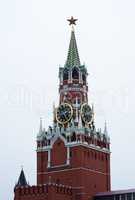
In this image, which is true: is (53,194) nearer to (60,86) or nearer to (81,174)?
(81,174)

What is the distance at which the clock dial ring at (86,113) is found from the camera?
350 feet

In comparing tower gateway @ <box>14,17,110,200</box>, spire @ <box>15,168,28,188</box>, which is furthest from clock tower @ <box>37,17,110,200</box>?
spire @ <box>15,168,28,188</box>

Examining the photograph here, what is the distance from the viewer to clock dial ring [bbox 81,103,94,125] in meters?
107

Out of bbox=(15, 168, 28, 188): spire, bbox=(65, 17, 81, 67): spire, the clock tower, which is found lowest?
bbox=(15, 168, 28, 188): spire

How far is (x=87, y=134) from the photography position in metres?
104

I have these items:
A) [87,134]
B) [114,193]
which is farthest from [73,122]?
[114,193]

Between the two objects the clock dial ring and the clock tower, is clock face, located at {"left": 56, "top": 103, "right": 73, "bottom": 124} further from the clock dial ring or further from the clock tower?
the clock dial ring

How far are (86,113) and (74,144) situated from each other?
671cm

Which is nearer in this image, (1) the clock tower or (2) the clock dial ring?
(1) the clock tower

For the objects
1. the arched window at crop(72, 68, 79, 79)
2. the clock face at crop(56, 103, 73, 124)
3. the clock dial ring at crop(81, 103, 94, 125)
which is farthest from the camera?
the arched window at crop(72, 68, 79, 79)

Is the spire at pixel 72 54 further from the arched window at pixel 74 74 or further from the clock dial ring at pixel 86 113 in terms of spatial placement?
the clock dial ring at pixel 86 113

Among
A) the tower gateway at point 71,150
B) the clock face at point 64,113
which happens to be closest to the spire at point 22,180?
the tower gateway at point 71,150

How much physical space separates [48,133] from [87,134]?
21.3ft

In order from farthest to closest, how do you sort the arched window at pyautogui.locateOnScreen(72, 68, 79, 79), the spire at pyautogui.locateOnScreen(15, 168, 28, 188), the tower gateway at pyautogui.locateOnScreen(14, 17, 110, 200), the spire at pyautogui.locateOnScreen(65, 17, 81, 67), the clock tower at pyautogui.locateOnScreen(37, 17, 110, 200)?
the spire at pyautogui.locateOnScreen(65, 17, 81, 67) → the arched window at pyautogui.locateOnScreen(72, 68, 79, 79) → the spire at pyautogui.locateOnScreen(15, 168, 28, 188) → the clock tower at pyautogui.locateOnScreen(37, 17, 110, 200) → the tower gateway at pyautogui.locateOnScreen(14, 17, 110, 200)
